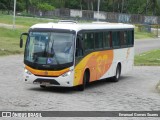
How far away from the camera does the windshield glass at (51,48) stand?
1994 centimetres

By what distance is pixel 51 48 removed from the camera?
20.0 meters

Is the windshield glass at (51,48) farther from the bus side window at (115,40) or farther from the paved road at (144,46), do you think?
the paved road at (144,46)

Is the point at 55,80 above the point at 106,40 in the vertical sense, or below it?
below

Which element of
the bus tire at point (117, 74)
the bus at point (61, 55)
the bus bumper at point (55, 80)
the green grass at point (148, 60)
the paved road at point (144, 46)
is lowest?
the paved road at point (144, 46)

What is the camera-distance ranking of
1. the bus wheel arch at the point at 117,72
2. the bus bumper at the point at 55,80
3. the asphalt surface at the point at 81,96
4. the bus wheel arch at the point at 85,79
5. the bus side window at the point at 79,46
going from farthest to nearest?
1. the bus wheel arch at the point at 117,72
2. the bus wheel arch at the point at 85,79
3. the bus side window at the point at 79,46
4. the bus bumper at the point at 55,80
5. the asphalt surface at the point at 81,96

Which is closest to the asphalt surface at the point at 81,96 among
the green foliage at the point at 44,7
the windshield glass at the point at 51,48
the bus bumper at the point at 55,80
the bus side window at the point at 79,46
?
the bus bumper at the point at 55,80

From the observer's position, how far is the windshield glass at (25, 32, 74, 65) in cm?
1994

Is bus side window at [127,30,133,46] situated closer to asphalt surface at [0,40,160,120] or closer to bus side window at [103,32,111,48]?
asphalt surface at [0,40,160,120]

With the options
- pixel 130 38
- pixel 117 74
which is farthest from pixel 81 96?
pixel 130 38

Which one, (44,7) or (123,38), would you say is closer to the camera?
(123,38)

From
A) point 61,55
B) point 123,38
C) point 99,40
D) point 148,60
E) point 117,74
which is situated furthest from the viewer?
point 148,60

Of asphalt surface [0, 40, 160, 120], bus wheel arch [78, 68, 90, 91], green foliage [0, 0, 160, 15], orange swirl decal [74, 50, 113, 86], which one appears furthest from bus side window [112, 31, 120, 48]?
green foliage [0, 0, 160, 15]

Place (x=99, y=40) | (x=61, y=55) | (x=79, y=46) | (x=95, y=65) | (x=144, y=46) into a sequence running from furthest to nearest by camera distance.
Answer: (x=144, y=46) → (x=99, y=40) → (x=95, y=65) → (x=79, y=46) → (x=61, y=55)

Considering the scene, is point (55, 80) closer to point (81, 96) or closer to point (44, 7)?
point (81, 96)
